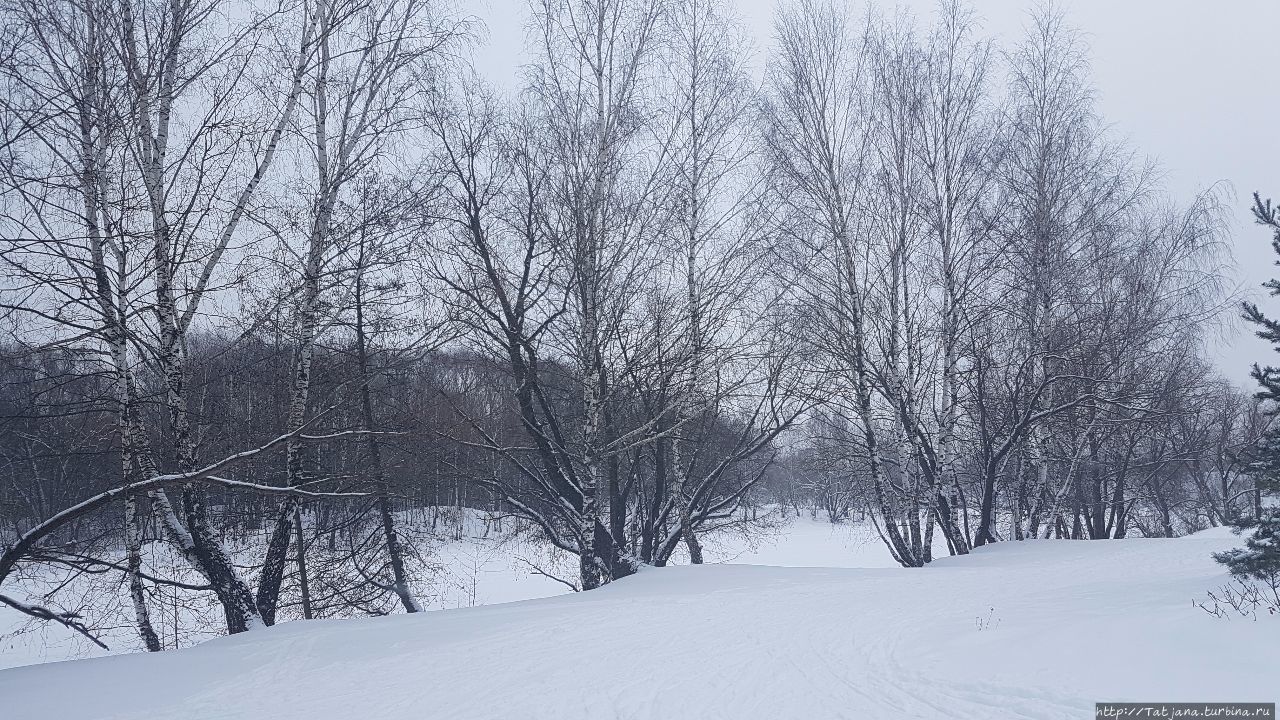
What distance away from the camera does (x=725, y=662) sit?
6414mm

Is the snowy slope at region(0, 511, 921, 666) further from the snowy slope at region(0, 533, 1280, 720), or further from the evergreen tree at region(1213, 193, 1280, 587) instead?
the evergreen tree at region(1213, 193, 1280, 587)

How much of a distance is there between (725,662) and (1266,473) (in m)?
5.05

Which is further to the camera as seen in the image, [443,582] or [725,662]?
[443,582]

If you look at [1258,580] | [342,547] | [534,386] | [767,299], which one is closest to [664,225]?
[767,299]

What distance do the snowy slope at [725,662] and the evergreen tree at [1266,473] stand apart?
2.06ft

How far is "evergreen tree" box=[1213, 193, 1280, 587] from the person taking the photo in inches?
256

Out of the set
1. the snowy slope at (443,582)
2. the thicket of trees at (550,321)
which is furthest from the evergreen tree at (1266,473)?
the snowy slope at (443,582)

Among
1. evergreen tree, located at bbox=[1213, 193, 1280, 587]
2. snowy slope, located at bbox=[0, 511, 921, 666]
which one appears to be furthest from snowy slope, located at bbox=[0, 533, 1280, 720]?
snowy slope, located at bbox=[0, 511, 921, 666]

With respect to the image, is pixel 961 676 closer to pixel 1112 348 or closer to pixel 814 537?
pixel 1112 348

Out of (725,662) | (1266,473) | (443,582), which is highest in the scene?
(1266,473)

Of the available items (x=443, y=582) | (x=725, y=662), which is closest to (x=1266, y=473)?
(x=725, y=662)

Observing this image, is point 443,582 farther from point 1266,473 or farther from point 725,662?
point 1266,473

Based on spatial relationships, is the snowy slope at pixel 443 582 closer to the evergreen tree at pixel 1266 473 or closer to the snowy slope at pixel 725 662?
the snowy slope at pixel 725 662

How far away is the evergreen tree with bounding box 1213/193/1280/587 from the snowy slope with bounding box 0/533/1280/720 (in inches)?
24.7
